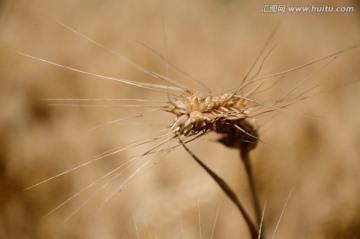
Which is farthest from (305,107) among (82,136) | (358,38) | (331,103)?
(82,136)

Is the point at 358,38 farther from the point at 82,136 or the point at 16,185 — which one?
the point at 16,185

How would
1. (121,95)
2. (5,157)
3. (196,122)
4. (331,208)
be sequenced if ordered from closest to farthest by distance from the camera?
(196,122) < (331,208) < (5,157) < (121,95)

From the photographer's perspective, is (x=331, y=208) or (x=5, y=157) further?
(x=5, y=157)

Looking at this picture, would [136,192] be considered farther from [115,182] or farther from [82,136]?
[82,136]

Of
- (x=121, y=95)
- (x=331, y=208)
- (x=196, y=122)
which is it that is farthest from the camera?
(x=121, y=95)

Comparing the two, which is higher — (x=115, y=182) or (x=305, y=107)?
(x=305, y=107)

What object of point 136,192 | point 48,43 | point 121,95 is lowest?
point 136,192
